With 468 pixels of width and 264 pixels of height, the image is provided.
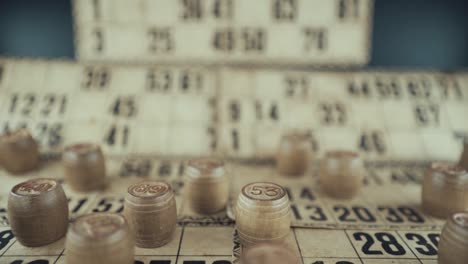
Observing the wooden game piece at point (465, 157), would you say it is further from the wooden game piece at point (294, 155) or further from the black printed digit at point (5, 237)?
the black printed digit at point (5, 237)

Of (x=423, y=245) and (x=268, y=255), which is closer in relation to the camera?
(x=268, y=255)

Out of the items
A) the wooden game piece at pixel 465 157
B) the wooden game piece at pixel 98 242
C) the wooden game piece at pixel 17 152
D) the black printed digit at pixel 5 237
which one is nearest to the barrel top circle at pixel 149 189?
the wooden game piece at pixel 98 242

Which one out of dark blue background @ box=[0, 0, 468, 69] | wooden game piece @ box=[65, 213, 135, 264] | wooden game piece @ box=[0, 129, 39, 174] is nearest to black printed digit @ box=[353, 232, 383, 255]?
wooden game piece @ box=[65, 213, 135, 264]

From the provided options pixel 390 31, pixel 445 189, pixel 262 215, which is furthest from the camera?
pixel 390 31

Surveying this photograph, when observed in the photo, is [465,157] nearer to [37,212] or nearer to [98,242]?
[98,242]

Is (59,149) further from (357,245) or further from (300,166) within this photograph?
(357,245)

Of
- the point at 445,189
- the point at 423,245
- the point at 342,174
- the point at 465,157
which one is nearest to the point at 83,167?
the point at 342,174

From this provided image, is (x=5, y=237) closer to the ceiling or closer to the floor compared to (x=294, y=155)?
closer to the floor
